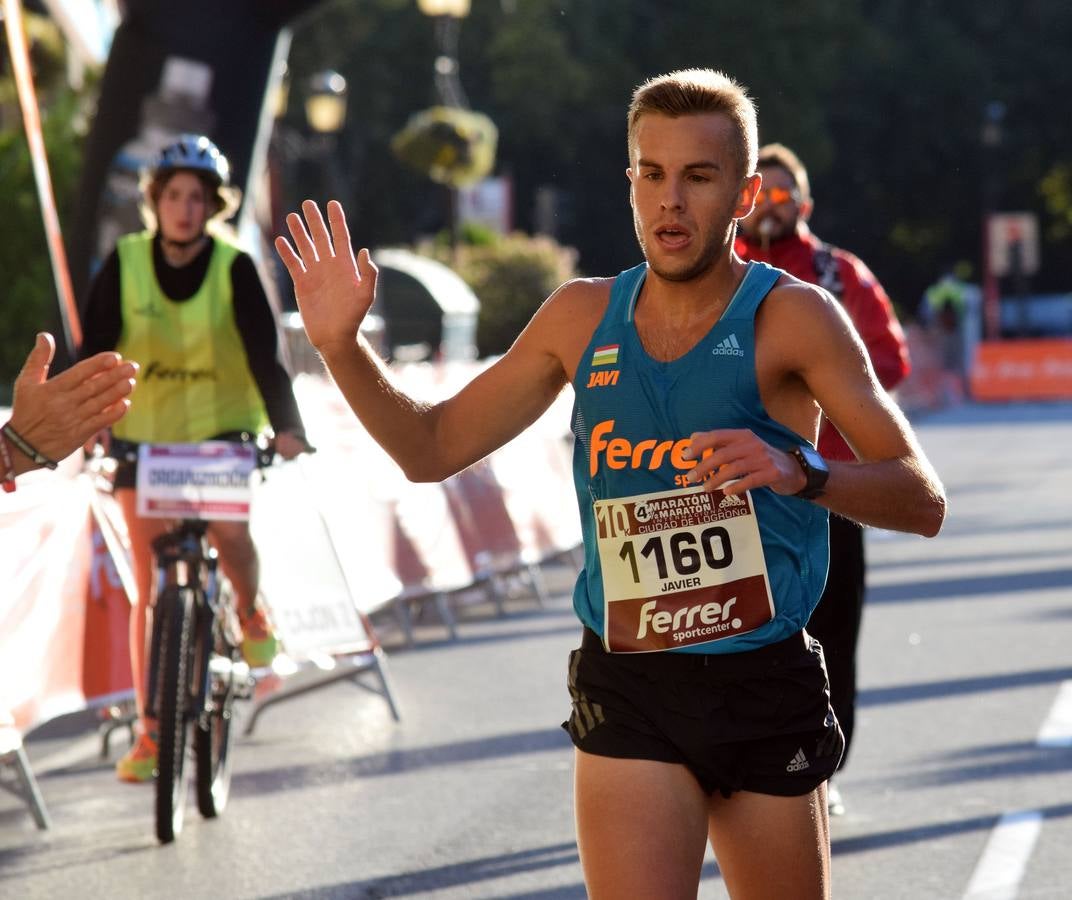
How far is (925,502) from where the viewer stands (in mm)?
3830

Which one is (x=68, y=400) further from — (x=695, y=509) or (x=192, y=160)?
(x=192, y=160)

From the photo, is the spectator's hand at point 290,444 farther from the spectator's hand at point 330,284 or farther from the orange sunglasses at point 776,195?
the spectator's hand at point 330,284

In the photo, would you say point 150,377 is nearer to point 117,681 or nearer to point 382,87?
point 117,681

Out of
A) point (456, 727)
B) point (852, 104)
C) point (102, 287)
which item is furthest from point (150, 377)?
point (852, 104)

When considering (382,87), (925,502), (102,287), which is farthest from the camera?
(382,87)

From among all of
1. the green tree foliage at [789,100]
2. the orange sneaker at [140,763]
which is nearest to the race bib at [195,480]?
the orange sneaker at [140,763]

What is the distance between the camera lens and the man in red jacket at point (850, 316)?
6.83m

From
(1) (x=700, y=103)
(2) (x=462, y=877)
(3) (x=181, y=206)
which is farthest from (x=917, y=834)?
(1) (x=700, y=103)

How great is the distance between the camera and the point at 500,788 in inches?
311

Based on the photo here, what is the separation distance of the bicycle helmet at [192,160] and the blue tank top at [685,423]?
11.9 ft

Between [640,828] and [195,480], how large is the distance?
12.3 ft

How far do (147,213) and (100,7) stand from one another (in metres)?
11.6

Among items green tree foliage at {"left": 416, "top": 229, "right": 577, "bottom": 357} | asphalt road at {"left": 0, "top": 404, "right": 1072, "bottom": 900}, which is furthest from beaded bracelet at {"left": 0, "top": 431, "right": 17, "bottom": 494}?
green tree foliage at {"left": 416, "top": 229, "right": 577, "bottom": 357}

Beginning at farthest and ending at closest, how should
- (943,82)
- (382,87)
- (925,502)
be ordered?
(943,82) → (382,87) → (925,502)
